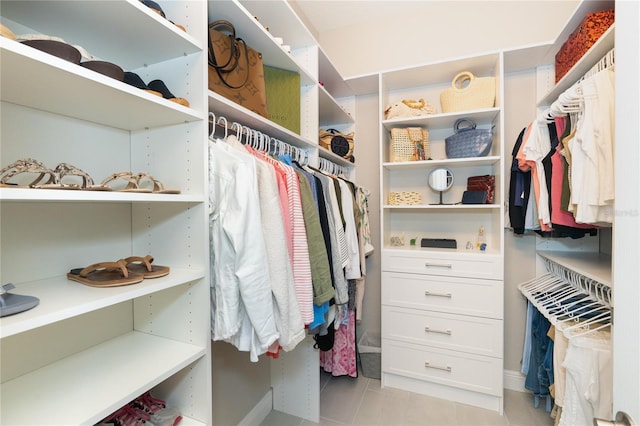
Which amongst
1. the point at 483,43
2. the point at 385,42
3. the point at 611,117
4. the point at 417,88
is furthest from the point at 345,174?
the point at 611,117

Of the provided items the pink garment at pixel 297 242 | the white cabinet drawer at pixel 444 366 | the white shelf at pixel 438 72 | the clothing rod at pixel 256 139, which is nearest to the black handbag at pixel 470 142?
the white shelf at pixel 438 72

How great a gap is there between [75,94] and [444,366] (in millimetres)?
2307

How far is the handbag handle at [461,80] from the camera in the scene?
6.50ft

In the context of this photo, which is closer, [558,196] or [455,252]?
[558,196]

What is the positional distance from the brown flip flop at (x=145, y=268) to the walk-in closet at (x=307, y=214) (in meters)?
0.01

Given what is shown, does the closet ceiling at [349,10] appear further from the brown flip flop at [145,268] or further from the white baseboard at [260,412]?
the white baseboard at [260,412]

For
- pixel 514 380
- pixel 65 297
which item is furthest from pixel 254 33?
pixel 514 380

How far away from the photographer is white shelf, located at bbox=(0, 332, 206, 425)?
0.64 metres

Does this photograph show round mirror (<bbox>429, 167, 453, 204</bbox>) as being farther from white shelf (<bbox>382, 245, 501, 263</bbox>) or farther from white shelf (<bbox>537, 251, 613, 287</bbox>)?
white shelf (<bbox>537, 251, 613, 287</bbox>)

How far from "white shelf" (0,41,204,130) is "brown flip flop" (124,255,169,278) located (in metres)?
0.43

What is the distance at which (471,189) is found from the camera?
2098 mm

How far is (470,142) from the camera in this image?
6.51 ft

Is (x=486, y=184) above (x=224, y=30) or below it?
below

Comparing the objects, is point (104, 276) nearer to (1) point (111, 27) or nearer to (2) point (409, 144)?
(1) point (111, 27)
